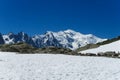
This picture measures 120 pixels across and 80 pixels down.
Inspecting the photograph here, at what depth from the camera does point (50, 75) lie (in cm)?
2658

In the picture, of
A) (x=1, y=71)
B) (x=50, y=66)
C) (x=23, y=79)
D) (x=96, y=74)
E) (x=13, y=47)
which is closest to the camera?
(x=23, y=79)

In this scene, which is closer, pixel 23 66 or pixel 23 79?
pixel 23 79

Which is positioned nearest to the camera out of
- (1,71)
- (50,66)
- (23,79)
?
(23,79)

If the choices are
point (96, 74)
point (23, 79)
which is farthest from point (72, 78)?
point (23, 79)

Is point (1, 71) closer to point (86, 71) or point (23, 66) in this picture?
point (23, 66)

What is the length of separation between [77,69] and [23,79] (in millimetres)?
6958

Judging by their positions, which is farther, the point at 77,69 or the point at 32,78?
the point at 77,69

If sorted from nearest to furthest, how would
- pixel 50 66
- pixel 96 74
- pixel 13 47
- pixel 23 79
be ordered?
pixel 23 79 → pixel 96 74 → pixel 50 66 → pixel 13 47

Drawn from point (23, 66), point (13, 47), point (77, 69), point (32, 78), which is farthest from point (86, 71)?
point (13, 47)

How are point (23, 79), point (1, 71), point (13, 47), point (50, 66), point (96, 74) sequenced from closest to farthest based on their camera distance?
point (23, 79) → point (96, 74) → point (1, 71) → point (50, 66) → point (13, 47)

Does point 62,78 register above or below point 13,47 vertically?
below

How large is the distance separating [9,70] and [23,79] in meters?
5.07

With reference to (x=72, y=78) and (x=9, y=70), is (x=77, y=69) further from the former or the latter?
(x=9, y=70)

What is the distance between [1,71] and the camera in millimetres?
28781
